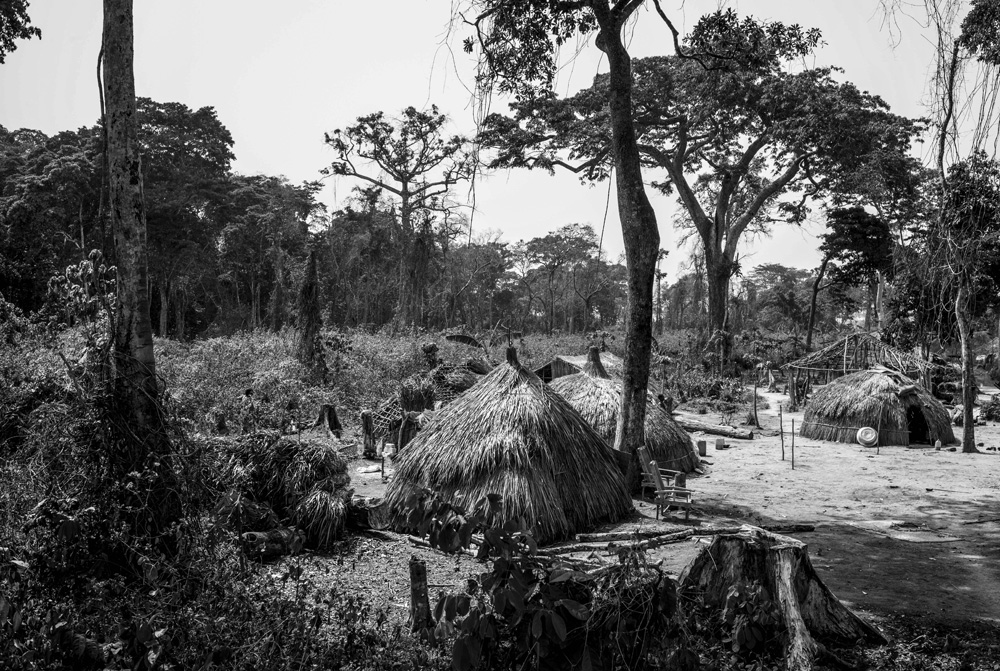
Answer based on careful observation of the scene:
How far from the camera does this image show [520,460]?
684 cm

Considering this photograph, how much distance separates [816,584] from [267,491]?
491cm

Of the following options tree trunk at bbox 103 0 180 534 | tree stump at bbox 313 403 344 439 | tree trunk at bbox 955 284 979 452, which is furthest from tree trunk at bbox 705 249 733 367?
tree trunk at bbox 103 0 180 534

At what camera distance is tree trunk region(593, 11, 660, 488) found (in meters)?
8.41

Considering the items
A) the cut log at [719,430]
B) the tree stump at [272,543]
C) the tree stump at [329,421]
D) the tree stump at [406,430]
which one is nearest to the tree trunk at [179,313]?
the tree stump at [329,421]

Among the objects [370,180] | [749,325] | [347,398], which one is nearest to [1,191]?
[370,180]

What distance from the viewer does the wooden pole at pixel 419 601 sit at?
4.41 m

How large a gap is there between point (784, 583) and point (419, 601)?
2296mm

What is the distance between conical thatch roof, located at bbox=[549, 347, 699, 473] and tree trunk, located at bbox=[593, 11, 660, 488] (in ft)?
6.01

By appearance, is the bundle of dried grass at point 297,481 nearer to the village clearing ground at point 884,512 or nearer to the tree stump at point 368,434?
the tree stump at point 368,434

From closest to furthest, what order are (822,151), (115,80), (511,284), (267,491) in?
1. (115,80)
2. (267,491)
3. (822,151)
4. (511,284)

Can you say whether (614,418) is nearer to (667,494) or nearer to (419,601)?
(667,494)

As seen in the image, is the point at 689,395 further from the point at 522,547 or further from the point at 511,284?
the point at 511,284

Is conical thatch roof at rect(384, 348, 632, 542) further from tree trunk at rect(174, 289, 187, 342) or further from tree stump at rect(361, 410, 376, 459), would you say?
tree trunk at rect(174, 289, 187, 342)

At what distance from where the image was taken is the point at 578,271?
54.2 metres
